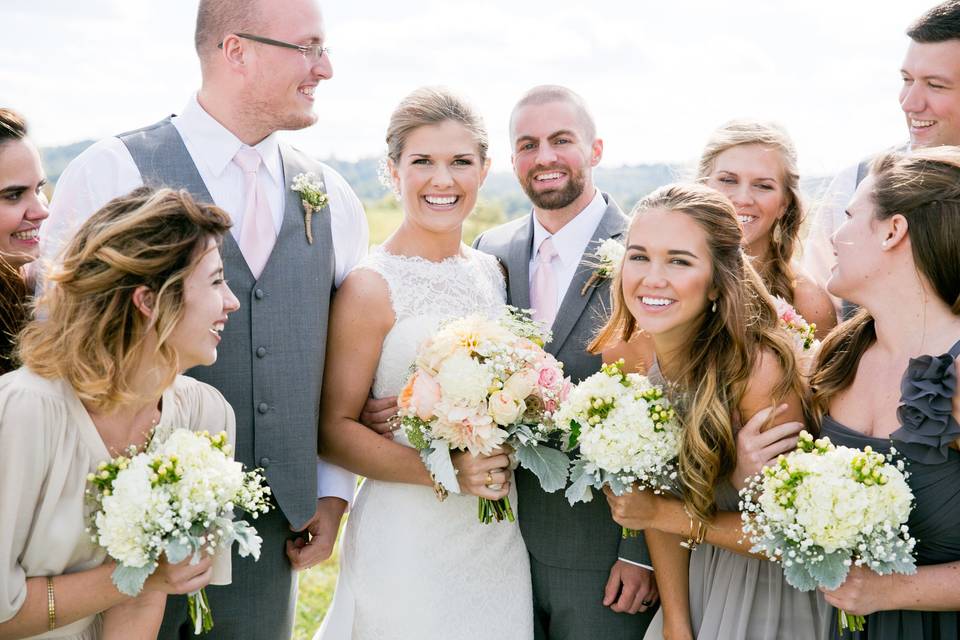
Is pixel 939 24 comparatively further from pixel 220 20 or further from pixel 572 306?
pixel 220 20

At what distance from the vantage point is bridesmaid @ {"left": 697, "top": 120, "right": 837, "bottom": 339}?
17.3 feet

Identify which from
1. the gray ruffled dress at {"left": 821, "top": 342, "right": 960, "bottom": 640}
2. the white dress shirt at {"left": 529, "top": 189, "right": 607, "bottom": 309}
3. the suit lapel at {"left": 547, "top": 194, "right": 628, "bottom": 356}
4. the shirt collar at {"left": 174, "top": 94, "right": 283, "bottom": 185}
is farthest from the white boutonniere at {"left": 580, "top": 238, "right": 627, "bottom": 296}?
the shirt collar at {"left": 174, "top": 94, "right": 283, "bottom": 185}

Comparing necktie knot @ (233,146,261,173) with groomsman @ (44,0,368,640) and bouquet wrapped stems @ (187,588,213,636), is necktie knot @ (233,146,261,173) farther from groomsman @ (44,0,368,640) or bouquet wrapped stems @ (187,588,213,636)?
bouquet wrapped stems @ (187,588,213,636)

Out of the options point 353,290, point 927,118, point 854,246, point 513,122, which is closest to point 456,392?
point 353,290

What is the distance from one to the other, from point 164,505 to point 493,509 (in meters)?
1.69

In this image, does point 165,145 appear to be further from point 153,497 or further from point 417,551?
point 417,551

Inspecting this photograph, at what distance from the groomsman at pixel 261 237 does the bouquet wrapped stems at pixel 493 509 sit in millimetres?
842

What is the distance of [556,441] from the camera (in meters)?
4.39

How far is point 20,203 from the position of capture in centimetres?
423

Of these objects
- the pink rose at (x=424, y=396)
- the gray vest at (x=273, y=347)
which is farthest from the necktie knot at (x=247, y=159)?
the pink rose at (x=424, y=396)

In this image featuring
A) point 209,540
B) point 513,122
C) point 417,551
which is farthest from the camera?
point 513,122

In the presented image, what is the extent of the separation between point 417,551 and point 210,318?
162cm

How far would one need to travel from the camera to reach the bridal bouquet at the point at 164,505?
131 inches

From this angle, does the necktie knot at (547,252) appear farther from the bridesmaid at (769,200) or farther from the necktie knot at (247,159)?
the necktie knot at (247,159)
